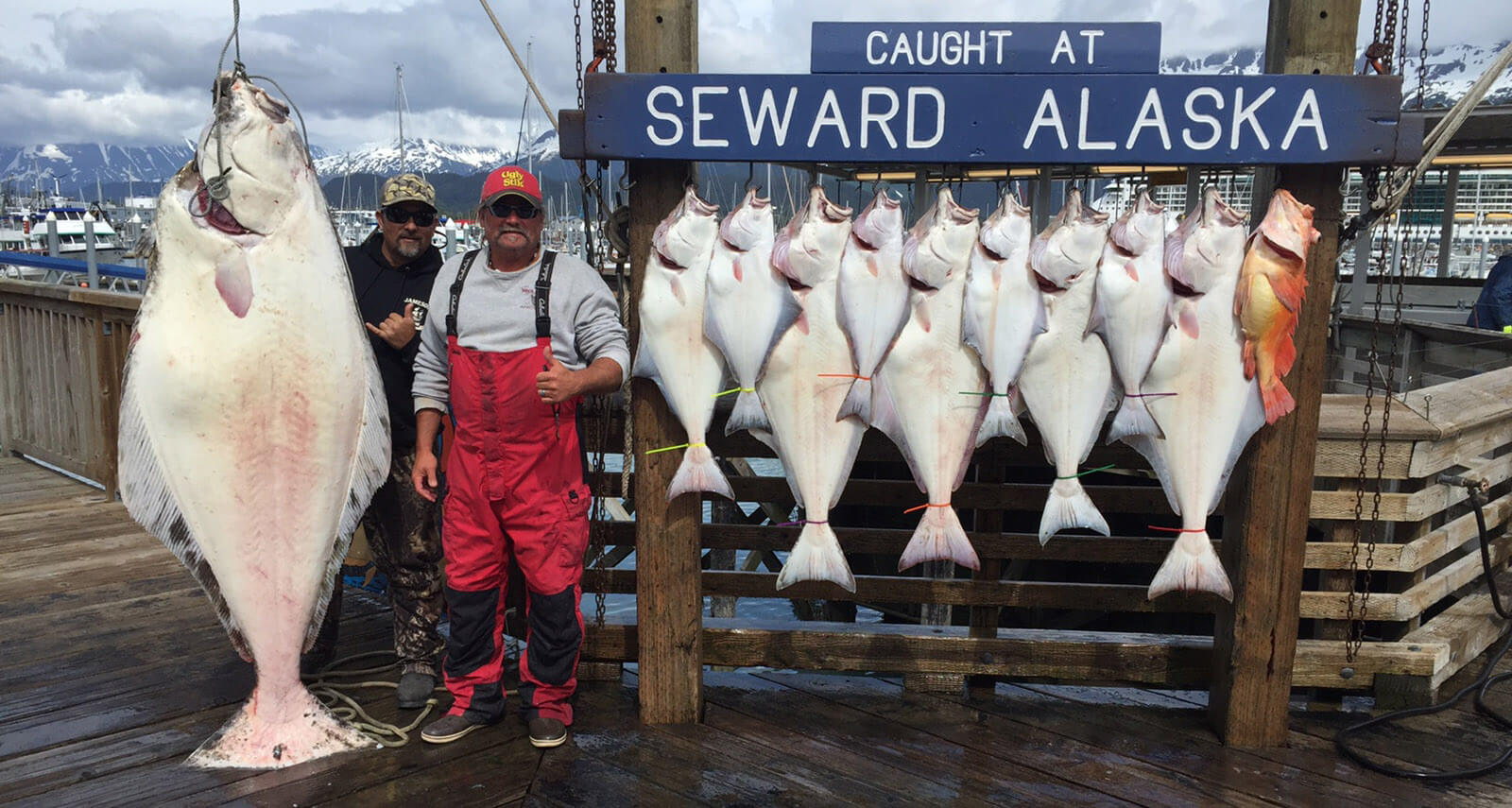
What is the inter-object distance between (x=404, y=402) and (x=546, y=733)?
3.89ft

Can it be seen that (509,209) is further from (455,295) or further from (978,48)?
(978,48)

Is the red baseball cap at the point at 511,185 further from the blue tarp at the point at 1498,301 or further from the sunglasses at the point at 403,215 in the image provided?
the blue tarp at the point at 1498,301

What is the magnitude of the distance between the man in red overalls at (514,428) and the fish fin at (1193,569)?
64.7 inches

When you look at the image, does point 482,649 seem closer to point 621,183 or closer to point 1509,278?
point 621,183

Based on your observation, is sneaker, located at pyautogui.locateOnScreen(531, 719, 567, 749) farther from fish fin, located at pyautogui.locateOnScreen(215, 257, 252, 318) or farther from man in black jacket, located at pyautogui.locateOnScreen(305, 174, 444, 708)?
fish fin, located at pyautogui.locateOnScreen(215, 257, 252, 318)

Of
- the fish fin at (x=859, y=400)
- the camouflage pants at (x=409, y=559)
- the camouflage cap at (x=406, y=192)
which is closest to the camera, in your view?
the fish fin at (x=859, y=400)

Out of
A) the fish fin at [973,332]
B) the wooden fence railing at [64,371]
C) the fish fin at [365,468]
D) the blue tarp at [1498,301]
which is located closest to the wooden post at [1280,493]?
the fish fin at [973,332]

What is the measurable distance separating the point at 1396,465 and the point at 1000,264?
1.72 m

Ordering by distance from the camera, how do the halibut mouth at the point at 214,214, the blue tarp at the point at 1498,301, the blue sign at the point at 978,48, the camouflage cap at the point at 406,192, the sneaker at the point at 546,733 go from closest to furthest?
the halibut mouth at the point at 214,214, the blue sign at the point at 978,48, the sneaker at the point at 546,733, the camouflage cap at the point at 406,192, the blue tarp at the point at 1498,301

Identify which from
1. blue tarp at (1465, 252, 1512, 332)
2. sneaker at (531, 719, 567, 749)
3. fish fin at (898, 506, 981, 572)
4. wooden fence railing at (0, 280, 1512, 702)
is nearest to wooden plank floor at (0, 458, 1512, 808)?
sneaker at (531, 719, 567, 749)

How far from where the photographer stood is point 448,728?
2.94 m

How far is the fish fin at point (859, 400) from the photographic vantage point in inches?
104

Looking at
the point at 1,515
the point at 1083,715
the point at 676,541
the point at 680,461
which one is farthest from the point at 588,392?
the point at 1,515

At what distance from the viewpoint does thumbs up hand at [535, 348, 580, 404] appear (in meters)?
2.66
